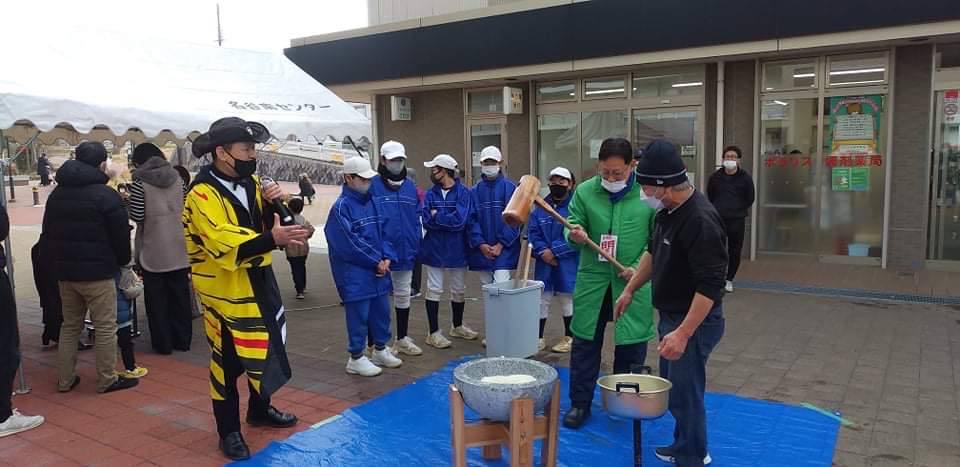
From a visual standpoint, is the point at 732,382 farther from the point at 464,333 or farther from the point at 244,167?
the point at 244,167

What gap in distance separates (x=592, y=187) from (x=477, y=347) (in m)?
2.43

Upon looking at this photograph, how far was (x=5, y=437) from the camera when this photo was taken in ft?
14.0

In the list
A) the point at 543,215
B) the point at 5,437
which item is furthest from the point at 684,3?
the point at 5,437

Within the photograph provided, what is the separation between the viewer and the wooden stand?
128 inches

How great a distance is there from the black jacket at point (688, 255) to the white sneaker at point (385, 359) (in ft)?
8.75

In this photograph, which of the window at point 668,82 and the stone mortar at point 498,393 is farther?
the window at point 668,82

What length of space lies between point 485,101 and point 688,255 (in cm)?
928

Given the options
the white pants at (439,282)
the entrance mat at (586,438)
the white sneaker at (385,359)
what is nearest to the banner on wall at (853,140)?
the entrance mat at (586,438)

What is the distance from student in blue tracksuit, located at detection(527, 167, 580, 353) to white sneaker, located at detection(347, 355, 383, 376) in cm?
148

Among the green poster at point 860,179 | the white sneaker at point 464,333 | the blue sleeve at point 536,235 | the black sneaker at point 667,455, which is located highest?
the green poster at point 860,179

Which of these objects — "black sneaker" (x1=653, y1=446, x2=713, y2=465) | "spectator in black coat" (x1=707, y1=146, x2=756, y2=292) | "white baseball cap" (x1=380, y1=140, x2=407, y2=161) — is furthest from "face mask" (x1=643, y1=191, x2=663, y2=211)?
"spectator in black coat" (x1=707, y1=146, x2=756, y2=292)

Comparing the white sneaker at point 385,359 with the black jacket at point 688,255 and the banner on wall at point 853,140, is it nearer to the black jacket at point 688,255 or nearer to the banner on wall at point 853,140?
the black jacket at point 688,255

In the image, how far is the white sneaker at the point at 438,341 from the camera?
242 inches

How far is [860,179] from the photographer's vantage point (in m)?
9.38
